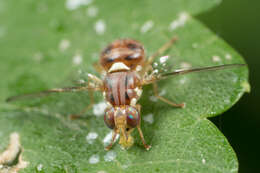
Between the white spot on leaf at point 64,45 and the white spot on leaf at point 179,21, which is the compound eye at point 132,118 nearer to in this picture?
the white spot on leaf at point 179,21

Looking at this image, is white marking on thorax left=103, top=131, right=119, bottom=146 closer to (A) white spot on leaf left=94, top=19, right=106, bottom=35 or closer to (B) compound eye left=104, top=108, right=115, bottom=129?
(B) compound eye left=104, top=108, right=115, bottom=129

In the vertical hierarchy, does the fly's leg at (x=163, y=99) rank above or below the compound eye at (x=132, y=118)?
above

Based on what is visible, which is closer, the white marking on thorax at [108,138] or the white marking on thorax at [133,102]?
the white marking on thorax at [133,102]

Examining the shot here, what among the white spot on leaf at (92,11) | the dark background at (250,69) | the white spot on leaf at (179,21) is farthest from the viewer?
the white spot on leaf at (92,11)

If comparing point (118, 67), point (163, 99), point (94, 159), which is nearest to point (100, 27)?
point (118, 67)

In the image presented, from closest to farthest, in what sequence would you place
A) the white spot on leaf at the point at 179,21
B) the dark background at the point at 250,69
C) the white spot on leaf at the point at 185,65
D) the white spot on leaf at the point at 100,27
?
the white spot on leaf at the point at 185,65 → the dark background at the point at 250,69 → the white spot on leaf at the point at 179,21 → the white spot on leaf at the point at 100,27

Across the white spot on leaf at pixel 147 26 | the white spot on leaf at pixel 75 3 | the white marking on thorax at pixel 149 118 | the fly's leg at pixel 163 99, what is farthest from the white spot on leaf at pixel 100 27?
the white marking on thorax at pixel 149 118

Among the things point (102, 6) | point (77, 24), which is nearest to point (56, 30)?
point (77, 24)
